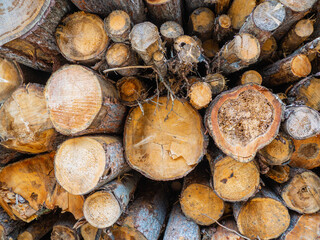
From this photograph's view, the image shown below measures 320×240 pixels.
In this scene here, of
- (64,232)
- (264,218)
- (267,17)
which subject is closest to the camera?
(267,17)

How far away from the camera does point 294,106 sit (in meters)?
1.77

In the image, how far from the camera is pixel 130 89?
196 cm

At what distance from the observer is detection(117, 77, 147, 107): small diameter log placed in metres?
1.93

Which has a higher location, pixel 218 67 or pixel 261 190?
pixel 218 67

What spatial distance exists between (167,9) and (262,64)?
123cm

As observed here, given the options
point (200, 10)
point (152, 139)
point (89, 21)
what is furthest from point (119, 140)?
point (200, 10)

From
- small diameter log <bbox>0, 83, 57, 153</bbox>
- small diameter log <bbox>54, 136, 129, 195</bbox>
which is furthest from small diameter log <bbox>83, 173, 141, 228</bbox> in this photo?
small diameter log <bbox>0, 83, 57, 153</bbox>

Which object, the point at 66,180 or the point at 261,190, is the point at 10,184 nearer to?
the point at 66,180

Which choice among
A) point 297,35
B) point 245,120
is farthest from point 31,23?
point 297,35

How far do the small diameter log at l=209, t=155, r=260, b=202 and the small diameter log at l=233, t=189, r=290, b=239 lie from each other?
0.63ft

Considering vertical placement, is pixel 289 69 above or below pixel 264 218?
above

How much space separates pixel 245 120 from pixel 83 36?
56.8 inches

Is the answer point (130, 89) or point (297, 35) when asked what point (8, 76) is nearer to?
point (130, 89)

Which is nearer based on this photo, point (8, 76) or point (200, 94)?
point (200, 94)
